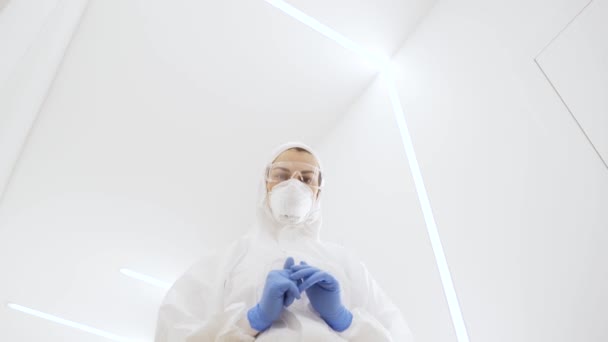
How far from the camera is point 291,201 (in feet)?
3.32

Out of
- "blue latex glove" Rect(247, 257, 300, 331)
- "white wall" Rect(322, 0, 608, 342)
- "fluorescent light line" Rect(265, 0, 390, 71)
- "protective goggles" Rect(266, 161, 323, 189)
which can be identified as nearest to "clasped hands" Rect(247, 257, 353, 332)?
"blue latex glove" Rect(247, 257, 300, 331)

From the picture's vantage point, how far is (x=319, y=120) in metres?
2.48

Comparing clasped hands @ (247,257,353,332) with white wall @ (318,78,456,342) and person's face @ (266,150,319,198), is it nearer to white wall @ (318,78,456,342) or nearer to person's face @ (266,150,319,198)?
person's face @ (266,150,319,198)

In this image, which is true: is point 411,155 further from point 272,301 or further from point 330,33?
point 272,301

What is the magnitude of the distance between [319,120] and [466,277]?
4.93 ft

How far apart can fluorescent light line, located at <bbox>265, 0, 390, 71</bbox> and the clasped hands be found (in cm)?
158

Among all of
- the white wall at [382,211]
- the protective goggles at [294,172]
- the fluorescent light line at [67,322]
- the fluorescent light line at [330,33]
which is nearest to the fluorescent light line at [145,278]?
the fluorescent light line at [67,322]

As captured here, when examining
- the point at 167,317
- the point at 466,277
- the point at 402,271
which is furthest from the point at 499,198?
the point at 167,317

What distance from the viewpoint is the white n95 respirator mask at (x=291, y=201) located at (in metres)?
1.01

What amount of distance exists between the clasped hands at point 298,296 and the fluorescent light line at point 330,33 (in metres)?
1.58

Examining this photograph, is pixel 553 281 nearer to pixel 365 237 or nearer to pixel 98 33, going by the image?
pixel 365 237

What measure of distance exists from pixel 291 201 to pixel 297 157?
0.59 feet

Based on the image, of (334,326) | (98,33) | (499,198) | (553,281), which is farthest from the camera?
(98,33)

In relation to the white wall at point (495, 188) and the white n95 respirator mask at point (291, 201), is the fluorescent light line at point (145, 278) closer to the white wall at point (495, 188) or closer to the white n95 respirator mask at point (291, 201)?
the white wall at point (495, 188)
